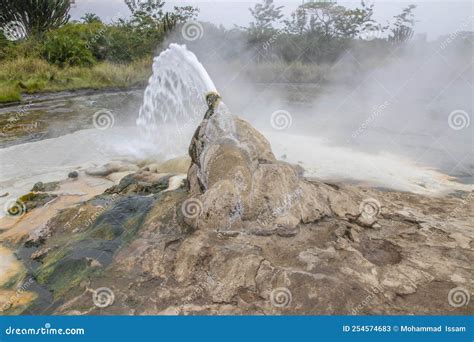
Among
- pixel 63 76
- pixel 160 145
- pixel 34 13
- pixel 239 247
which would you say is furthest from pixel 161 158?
pixel 34 13

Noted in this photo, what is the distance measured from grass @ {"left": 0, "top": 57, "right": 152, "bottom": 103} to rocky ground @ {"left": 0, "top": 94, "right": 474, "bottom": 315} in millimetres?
9950

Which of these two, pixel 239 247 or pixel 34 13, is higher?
pixel 34 13

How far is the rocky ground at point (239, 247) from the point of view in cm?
267

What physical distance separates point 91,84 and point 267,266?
13.5 metres

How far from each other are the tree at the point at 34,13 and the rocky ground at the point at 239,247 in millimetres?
17114

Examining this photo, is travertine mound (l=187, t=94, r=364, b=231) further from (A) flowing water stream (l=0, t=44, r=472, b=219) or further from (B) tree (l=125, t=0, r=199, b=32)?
(B) tree (l=125, t=0, r=199, b=32)

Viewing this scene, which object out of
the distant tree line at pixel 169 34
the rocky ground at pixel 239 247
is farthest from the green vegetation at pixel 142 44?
the rocky ground at pixel 239 247

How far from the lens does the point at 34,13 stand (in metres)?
18.9

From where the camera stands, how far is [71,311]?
8.84 feet

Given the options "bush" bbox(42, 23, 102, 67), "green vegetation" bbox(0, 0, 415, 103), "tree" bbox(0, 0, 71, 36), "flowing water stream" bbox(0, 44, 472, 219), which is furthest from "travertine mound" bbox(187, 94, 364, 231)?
"tree" bbox(0, 0, 71, 36)

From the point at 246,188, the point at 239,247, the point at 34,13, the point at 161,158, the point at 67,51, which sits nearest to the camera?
the point at 239,247

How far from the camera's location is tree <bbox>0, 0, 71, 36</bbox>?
18203 millimetres

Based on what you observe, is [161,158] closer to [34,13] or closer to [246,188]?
[246,188]

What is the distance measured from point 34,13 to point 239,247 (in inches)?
784
